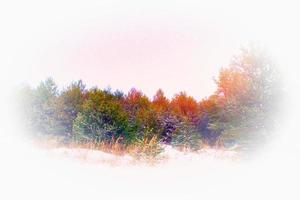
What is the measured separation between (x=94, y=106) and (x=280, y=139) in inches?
245

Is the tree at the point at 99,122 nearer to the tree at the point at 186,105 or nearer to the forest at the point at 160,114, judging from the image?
the forest at the point at 160,114

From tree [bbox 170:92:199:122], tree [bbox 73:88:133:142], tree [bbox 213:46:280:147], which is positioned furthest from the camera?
tree [bbox 170:92:199:122]

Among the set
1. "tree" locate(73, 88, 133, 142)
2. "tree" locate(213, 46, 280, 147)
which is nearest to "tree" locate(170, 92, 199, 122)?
"tree" locate(73, 88, 133, 142)

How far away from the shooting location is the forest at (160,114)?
9266 mm

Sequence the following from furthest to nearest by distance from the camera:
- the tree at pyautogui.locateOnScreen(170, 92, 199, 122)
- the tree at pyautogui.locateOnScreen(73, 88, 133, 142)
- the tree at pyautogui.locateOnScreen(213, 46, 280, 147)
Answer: the tree at pyautogui.locateOnScreen(170, 92, 199, 122) → the tree at pyautogui.locateOnScreen(73, 88, 133, 142) → the tree at pyautogui.locateOnScreen(213, 46, 280, 147)

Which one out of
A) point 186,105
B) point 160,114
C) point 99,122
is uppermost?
point 186,105

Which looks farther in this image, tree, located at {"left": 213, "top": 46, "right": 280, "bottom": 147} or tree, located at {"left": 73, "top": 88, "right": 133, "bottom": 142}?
tree, located at {"left": 73, "top": 88, "right": 133, "bottom": 142}

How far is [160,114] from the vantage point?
14.3 metres

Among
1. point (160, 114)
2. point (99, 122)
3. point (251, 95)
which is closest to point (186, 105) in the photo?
point (160, 114)

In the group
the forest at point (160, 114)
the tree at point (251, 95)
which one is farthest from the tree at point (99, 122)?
the tree at point (251, 95)

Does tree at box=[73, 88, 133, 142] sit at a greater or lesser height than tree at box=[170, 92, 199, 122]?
lesser

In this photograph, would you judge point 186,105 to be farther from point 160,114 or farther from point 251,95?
point 251,95

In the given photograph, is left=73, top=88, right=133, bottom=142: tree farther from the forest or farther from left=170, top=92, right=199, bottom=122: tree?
left=170, top=92, right=199, bottom=122: tree

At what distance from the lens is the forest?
9266mm
